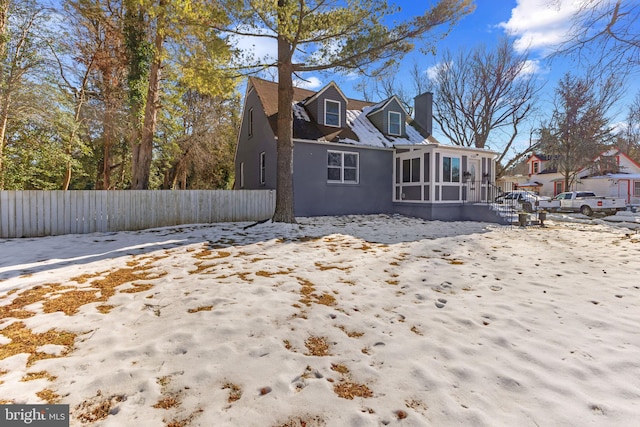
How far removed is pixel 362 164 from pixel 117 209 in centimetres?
981

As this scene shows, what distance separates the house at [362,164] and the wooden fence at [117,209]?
2.35m

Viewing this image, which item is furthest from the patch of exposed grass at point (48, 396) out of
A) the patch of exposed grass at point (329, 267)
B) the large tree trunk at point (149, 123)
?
A: the large tree trunk at point (149, 123)

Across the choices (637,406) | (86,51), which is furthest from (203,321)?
(86,51)

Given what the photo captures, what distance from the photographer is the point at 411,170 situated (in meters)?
14.3

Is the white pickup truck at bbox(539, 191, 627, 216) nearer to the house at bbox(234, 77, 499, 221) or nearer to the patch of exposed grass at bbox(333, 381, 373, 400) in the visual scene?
the house at bbox(234, 77, 499, 221)

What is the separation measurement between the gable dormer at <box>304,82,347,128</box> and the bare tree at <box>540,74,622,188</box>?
18808 millimetres

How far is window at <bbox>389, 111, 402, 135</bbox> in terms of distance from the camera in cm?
1579

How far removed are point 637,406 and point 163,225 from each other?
11.1 metres

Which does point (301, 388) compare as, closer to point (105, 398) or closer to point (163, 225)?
point (105, 398)

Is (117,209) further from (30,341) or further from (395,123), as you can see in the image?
(395,123)

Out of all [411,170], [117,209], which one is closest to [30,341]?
[117,209]

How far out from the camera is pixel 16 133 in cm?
1252

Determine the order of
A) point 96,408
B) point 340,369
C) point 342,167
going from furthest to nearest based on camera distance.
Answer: point 342,167 < point 340,369 < point 96,408

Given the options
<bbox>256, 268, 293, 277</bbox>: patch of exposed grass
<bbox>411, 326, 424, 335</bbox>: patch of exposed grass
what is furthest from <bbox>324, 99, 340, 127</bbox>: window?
<bbox>411, 326, 424, 335</bbox>: patch of exposed grass
